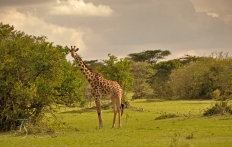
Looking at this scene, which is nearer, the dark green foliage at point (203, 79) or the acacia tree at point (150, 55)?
the dark green foliage at point (203, 79)

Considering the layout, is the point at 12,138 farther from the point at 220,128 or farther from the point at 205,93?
the point at 205,93

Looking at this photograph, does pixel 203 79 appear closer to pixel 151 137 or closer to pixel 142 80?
pixel 142 80

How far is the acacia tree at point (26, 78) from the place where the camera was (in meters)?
19.2

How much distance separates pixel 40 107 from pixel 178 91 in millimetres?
31261

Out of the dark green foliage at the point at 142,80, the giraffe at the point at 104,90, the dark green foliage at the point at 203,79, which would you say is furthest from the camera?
the dark green foliage at the point at 142,80

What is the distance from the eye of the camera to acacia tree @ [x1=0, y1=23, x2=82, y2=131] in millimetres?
19156

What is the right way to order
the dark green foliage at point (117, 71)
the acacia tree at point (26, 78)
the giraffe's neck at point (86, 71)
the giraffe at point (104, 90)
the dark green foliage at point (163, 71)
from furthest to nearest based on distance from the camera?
the dark green foliage at point (163, 71), the dark green foliage at point (117, 71), the giraffe's neck at point (86, 71), the giraffe at point (104, 90), the acacia tree at point (26, 78)

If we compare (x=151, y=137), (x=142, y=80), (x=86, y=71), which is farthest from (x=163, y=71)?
(x=151, y=137)

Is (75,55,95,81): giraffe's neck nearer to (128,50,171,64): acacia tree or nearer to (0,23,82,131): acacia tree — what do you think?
(0,23,82,131): acacia tree

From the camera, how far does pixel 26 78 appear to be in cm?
1986

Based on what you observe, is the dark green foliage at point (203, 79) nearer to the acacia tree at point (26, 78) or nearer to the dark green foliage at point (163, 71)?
the dark green foliage at point (163, 71)

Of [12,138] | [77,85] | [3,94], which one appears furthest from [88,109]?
[12,138]

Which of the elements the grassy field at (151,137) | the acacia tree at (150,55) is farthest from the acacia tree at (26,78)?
the acacia tree at (150,55)

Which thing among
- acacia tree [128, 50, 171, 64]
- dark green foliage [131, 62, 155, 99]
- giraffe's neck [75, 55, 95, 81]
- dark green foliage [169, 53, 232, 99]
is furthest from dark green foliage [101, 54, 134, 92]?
acacia tree [128, 50, 171, 64]
